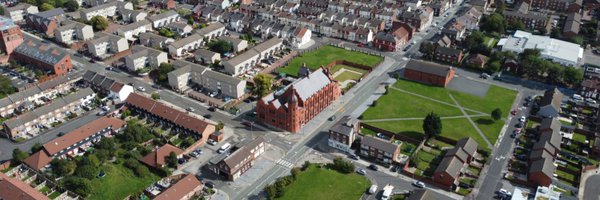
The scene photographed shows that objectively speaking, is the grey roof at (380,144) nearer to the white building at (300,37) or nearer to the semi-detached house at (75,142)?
the semi-detached house at (75,142)

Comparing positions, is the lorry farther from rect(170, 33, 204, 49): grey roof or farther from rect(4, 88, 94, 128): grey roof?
rect(170, 33, 204, 49): grey roof

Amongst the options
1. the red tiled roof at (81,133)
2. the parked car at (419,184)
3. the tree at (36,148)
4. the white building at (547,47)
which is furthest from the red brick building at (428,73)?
the tree at (36,148)

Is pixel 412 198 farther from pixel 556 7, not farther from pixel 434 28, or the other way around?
pixel 556 7

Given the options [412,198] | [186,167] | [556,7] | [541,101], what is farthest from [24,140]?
[556,7]

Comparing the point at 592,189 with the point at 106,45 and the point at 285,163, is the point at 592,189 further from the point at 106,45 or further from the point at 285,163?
the point at 106,45

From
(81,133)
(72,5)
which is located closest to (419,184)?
(81,133)
